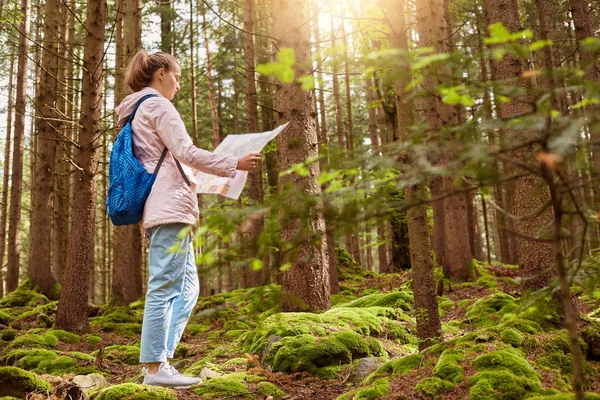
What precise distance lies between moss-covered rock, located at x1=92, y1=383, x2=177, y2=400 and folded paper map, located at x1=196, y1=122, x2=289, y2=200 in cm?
137

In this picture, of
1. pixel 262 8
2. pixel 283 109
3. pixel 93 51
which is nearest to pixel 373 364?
pixel 283 109

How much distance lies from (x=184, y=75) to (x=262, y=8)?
426cm

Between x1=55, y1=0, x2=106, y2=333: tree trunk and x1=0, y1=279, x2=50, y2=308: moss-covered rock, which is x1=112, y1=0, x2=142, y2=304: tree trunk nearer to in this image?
x1=0, y1=279, x2=50, y2=308: moss-covered rock

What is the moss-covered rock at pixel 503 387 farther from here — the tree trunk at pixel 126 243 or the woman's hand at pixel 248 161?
the tree trunk at pixel 126 243

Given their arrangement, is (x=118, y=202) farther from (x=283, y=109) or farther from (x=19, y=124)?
(x=19, y=124)

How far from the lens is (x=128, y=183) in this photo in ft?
11.1

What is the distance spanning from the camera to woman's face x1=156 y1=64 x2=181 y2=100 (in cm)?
370

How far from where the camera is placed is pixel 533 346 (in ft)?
11.3

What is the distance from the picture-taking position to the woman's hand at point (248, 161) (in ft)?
10.1

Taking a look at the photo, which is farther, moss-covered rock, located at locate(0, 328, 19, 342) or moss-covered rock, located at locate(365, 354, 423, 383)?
moss-covered rock, located at locate(0, 328, 19, 342)

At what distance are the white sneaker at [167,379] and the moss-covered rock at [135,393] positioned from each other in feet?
0.29

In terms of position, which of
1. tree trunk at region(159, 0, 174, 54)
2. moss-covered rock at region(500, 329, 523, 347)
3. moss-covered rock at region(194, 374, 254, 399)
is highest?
tree trunk at region(159, 0, 174, 54)

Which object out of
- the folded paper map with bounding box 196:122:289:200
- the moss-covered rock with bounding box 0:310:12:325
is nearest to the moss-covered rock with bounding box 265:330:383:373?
the folded paper map with bounding box 196:122:289:200

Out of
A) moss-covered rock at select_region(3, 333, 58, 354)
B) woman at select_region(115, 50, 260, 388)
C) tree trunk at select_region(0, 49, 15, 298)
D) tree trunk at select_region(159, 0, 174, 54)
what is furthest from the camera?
tree trunk at select_region(159, 0, 174, 54)
